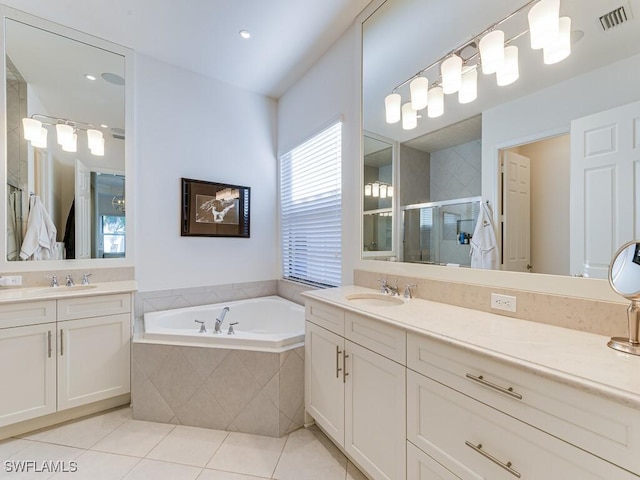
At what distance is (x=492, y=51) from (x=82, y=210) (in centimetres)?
311

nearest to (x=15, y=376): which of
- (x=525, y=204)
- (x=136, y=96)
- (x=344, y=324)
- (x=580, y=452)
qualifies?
(x=344, y=324)

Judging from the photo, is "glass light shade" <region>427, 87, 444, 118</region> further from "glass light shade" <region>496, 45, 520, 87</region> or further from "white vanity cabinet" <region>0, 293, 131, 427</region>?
"white vanity cabinet" <region>0, 293, 131, 427</region>

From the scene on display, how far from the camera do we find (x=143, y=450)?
1.71 m

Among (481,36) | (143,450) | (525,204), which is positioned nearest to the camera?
(525,204)

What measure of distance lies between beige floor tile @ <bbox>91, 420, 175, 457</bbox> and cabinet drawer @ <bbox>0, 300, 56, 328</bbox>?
0.86 m

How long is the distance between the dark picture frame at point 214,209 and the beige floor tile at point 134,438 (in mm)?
1597

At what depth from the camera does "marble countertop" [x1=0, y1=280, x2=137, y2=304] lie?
1.80 meters

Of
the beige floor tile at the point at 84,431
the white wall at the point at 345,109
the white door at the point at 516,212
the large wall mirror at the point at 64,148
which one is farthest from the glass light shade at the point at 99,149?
the white door at the point at 516,212

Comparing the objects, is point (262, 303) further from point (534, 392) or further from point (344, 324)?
point (534, 392)

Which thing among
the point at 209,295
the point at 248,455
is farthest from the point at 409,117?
the point at 209,295

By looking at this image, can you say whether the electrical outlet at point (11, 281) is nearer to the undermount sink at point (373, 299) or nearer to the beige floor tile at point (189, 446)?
the beige floor tile at point (189, 446)

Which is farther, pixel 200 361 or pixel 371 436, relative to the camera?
pixel 200 361

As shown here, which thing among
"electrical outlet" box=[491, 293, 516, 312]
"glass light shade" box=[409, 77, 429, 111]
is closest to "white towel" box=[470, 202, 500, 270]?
"electrical outlet" box=[491, 293, 516, 312]

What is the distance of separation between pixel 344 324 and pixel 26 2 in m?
3.23
